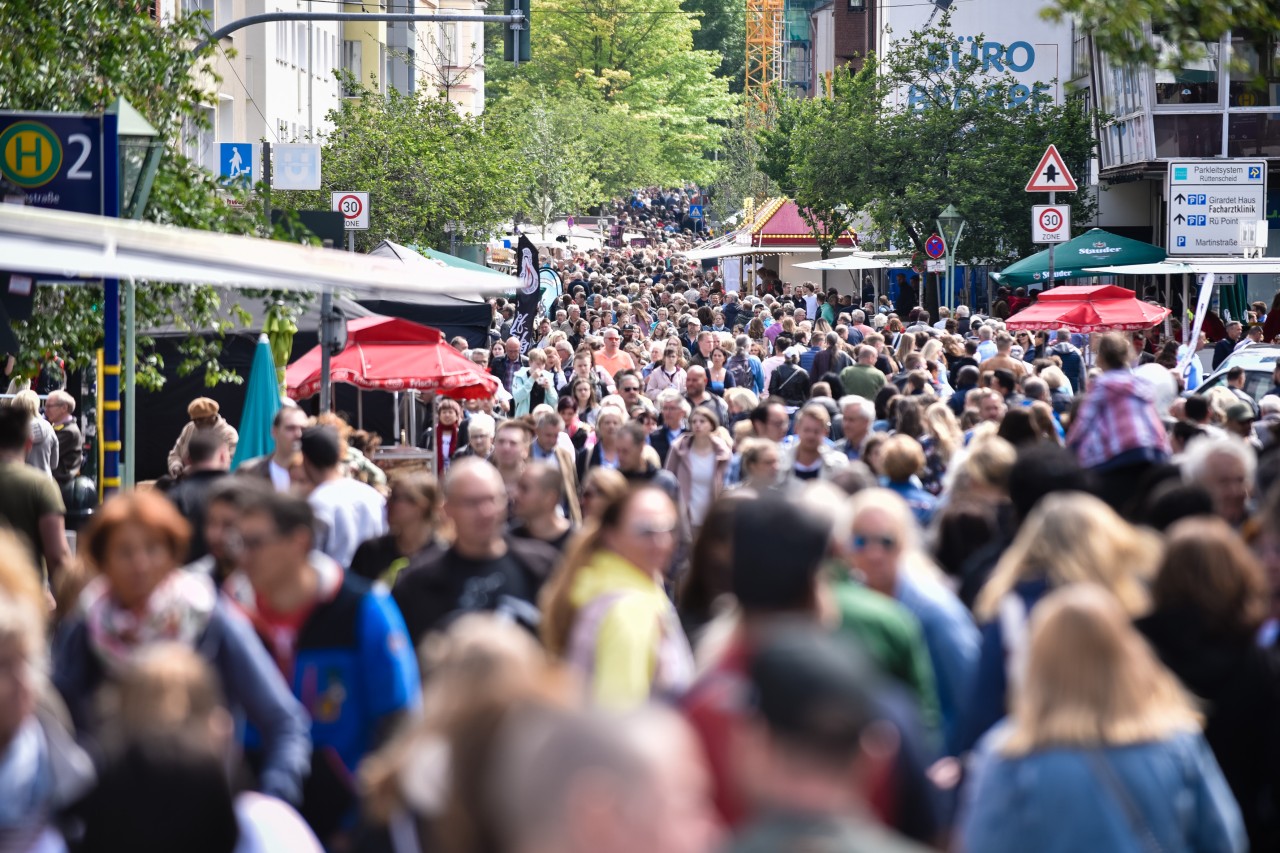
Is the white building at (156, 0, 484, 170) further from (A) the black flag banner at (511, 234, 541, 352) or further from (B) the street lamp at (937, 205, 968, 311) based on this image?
(B) the street lamp at (937, 205, 968, 311)

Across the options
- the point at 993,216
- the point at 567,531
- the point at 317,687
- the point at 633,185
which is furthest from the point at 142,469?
the point at 633,185

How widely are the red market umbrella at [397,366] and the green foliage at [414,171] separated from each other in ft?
49.7

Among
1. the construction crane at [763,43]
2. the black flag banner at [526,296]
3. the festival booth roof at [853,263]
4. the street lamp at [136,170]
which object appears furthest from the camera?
the construction crane at [763,43]

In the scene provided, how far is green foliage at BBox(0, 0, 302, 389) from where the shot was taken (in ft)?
41.6

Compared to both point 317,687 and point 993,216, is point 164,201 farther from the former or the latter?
point 993,216

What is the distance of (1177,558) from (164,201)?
28.5ft

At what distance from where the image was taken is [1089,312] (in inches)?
845

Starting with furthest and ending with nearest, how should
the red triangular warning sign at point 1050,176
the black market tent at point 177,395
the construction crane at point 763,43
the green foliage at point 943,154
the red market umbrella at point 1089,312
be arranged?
1. the construction crane at point 763,43
2. the green foliage at point 943,154
3. the red market umbrella at point 1089,312
4. the red triangular warning sign at point 1050,176
5. the black market tent at point 177,395

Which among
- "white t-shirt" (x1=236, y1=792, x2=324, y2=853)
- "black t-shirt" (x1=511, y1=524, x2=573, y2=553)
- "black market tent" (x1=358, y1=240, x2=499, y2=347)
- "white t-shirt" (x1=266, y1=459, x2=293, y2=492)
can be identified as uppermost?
"black market tent" (x1=358, y1=240, x2=499, y2=347)

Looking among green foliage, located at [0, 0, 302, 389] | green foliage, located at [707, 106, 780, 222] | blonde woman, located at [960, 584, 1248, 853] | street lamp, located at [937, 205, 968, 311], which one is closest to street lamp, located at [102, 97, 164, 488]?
green foliage, located at [0, 0, 302, 389]

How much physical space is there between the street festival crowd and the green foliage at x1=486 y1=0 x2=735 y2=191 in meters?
75.4

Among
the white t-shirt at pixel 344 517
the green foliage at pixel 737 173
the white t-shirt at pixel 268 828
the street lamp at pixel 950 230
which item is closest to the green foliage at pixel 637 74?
the green foliage at pixel 737 173

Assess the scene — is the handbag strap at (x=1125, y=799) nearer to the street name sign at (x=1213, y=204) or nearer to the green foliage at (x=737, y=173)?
the street name sign at (x=1213, y=204)

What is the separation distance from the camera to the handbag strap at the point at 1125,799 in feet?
14.0
